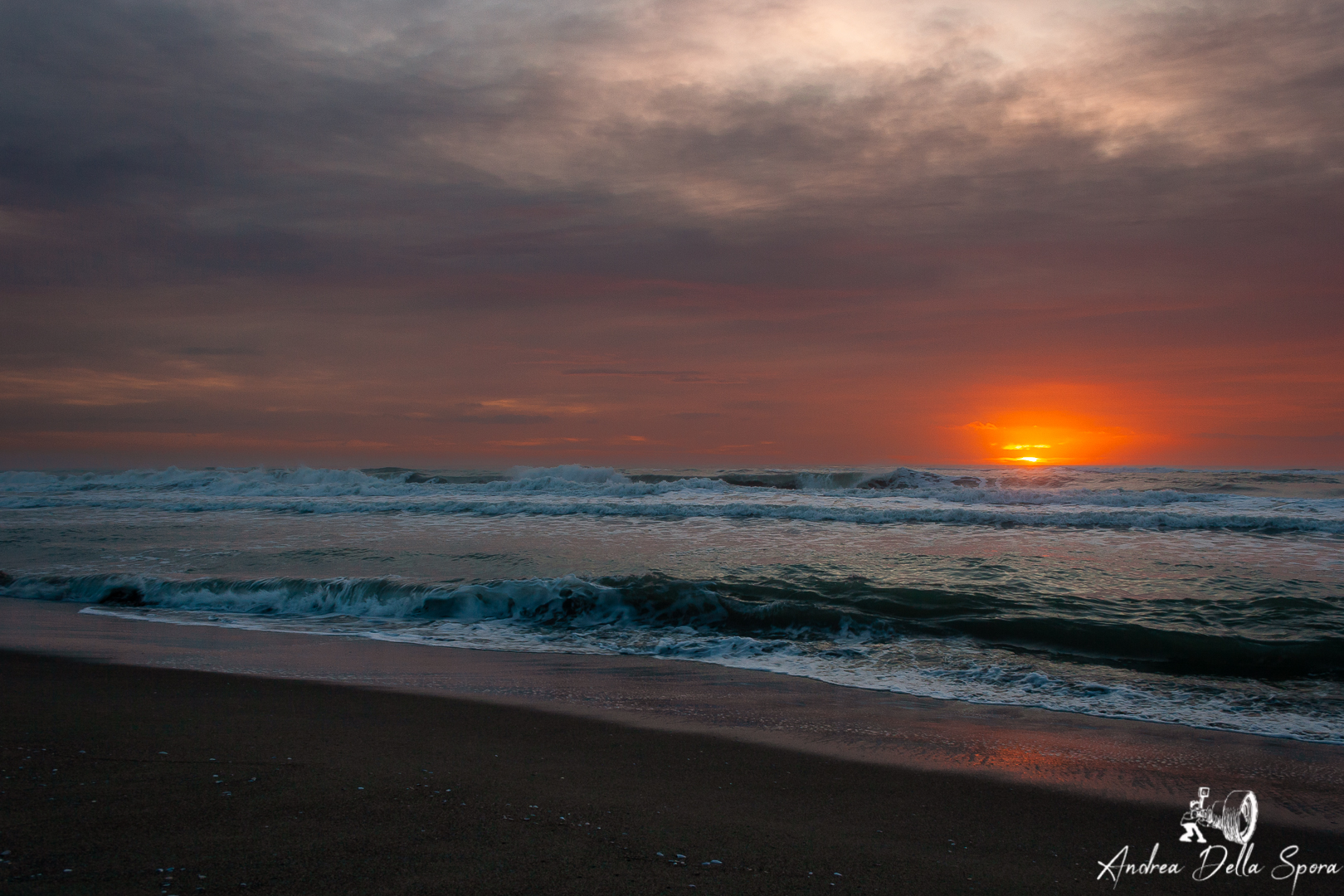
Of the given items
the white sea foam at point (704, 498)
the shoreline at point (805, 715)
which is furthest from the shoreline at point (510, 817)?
the white sea foam at point (704, 498)

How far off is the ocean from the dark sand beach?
3.80 feet

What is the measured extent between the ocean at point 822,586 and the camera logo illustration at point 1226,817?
58.1 inches

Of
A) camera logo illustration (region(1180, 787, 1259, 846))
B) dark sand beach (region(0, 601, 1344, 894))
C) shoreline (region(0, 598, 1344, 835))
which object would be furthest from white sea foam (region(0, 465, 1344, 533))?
camera logo illustration (region(1180, 787, 1259, 846))

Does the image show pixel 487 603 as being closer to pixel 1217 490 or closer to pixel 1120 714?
pixel 1120 714

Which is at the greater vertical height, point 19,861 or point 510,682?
point 19,861

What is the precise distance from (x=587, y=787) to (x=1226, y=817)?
10.0ft

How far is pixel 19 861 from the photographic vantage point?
7.90ft

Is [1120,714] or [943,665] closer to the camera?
[1120,714]

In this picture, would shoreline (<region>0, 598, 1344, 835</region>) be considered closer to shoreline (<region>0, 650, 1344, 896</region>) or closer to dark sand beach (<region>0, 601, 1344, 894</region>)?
dark sand beach (<region>0, 601, 1344, 894</region>)

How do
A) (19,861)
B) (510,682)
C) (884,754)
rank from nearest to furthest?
(19,861)
(884,754)
(510,682)

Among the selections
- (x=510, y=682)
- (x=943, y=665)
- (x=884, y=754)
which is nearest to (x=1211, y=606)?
(x=943, y=665)

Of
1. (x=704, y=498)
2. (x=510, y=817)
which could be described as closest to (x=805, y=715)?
(x=510, y=817)

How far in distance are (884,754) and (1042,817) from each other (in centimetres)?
94

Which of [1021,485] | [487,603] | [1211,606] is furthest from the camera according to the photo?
[1021,485]
